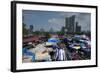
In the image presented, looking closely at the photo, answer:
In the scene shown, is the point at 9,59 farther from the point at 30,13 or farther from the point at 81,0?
the point at 81,0

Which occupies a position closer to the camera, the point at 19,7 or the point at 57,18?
the point at 19,7

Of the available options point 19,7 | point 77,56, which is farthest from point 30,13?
point 77,56

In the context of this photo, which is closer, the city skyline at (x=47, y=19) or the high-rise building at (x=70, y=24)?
the city skyline at (x=47, y=19)

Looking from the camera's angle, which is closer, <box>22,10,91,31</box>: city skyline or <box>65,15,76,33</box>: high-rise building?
<box>22,10,91,31</box>: city skyline
